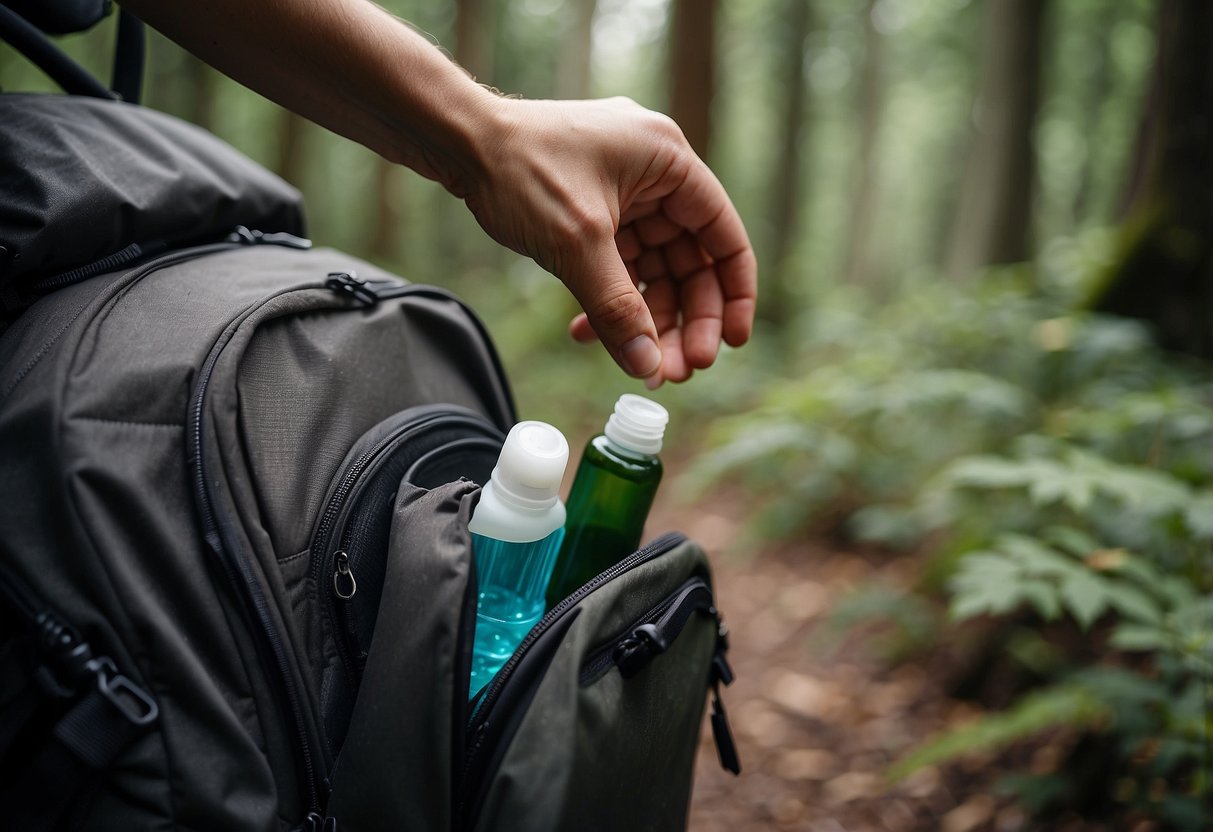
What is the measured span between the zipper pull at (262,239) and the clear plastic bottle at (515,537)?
66 cm

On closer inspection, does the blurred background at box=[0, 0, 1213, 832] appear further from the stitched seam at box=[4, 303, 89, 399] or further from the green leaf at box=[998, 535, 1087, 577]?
the stitched seam at box=[4, 303, 89, 399]

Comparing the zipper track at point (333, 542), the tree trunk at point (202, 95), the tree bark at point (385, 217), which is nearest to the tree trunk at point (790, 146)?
the tree bark at point (385, 217)

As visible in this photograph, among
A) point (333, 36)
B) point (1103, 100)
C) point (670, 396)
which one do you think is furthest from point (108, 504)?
point (1103, 100)

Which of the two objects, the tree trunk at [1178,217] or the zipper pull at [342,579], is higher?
the tree trunk at [1178,217]

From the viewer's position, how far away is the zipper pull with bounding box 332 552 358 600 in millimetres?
961

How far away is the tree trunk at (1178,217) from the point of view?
3164mm

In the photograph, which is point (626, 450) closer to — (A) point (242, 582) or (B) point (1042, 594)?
(A) point (242, 582)

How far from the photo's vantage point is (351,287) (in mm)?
1167

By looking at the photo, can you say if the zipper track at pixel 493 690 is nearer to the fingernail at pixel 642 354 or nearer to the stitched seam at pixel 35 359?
the fingernail at pixel 642 354

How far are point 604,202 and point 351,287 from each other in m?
0.42

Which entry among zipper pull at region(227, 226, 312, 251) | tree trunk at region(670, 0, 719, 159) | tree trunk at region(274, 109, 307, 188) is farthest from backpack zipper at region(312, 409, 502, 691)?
tree trunk at region(274, 109, 307, 188)

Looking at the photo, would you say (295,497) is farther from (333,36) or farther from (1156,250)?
(1156,250)

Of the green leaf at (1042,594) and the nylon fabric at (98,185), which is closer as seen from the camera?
the nylon fabric at (98,185)

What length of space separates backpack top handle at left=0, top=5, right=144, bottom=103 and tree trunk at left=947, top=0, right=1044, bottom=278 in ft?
18.3
